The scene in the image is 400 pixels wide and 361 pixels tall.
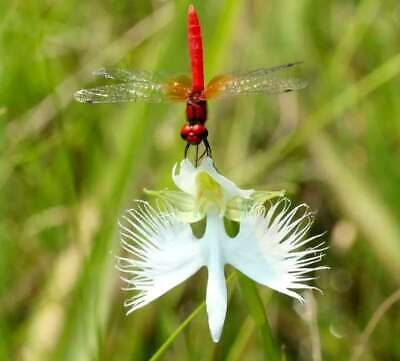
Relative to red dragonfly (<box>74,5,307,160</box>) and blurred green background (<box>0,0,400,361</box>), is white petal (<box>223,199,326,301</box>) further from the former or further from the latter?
blurred green background (<box>0,0,400,361</box>)

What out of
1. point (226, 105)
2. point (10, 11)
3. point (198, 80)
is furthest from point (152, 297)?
point (226, 105)

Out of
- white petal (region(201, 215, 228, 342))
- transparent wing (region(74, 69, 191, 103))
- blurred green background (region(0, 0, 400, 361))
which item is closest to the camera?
white petal (region(201, 215, 228, 342))

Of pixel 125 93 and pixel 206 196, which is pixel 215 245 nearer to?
pixel 206 196

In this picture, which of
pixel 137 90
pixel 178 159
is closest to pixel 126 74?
pixel 137 90

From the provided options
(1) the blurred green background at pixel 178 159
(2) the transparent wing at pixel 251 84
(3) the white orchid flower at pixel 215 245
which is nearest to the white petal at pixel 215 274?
(3) the white orchid flower at pixel 215 245

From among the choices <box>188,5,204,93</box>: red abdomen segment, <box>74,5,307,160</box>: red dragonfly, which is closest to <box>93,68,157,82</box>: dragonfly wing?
<box>74,5,307,160</box>: red dragonfly

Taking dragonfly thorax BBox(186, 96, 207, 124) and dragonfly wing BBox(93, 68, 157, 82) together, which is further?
dragonfly wing BBox(93, 68, 157, 82)

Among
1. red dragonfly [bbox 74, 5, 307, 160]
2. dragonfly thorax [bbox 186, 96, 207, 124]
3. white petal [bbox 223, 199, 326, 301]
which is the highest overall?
red dragonfly [bbox 74, 5, 307, 160]
